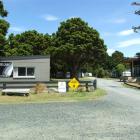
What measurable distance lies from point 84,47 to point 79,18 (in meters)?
7.44

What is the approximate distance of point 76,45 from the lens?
71.4 meters

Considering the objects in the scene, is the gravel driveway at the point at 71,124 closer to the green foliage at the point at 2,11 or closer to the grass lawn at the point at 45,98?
the grass lawn at the point at 45,98

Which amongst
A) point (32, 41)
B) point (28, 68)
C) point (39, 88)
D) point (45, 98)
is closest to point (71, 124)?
point (45, 98)

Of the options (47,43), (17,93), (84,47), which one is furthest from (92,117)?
(47,43)

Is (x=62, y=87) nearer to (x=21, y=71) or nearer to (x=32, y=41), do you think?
(x=21, y=71)

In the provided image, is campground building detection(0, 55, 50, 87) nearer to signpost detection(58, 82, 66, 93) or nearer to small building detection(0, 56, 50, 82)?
small building detection(0, 56, 50, 82)

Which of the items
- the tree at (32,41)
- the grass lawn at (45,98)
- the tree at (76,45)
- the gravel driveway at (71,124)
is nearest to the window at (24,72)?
the grass lawn at (45,98)

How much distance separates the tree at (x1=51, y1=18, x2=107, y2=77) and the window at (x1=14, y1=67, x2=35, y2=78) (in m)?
23.5

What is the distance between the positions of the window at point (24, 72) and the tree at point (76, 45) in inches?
924

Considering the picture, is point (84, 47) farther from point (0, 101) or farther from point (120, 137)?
point (120, 137)

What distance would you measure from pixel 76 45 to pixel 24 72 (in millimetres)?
25904

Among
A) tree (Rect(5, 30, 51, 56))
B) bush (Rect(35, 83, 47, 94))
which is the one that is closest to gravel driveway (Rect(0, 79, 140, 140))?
bush (Rect(35, 83, 47, 94))

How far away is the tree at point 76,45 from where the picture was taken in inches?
2785

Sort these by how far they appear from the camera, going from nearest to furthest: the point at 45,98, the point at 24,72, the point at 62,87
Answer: the point at 45,98 → the point at 62,87 → the point at 24,72
